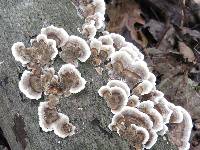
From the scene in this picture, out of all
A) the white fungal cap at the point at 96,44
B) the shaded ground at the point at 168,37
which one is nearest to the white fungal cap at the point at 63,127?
the white fungal cap at the point at 96,44

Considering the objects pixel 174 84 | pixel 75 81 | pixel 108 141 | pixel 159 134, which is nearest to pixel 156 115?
pixel 159 134

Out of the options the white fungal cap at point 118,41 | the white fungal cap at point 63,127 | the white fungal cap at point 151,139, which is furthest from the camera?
the white fungal cap at point 118,41

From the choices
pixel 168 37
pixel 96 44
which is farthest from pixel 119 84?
pixel 168 37

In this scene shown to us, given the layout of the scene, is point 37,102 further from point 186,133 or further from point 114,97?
point 186,133

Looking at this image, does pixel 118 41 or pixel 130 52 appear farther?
pixel 118 41

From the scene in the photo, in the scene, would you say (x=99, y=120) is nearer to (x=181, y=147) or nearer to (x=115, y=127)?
(x=115, y=127)

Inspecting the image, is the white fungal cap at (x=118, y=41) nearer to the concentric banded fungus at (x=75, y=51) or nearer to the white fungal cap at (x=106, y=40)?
the white fungal cap at (x=106, y=40)
